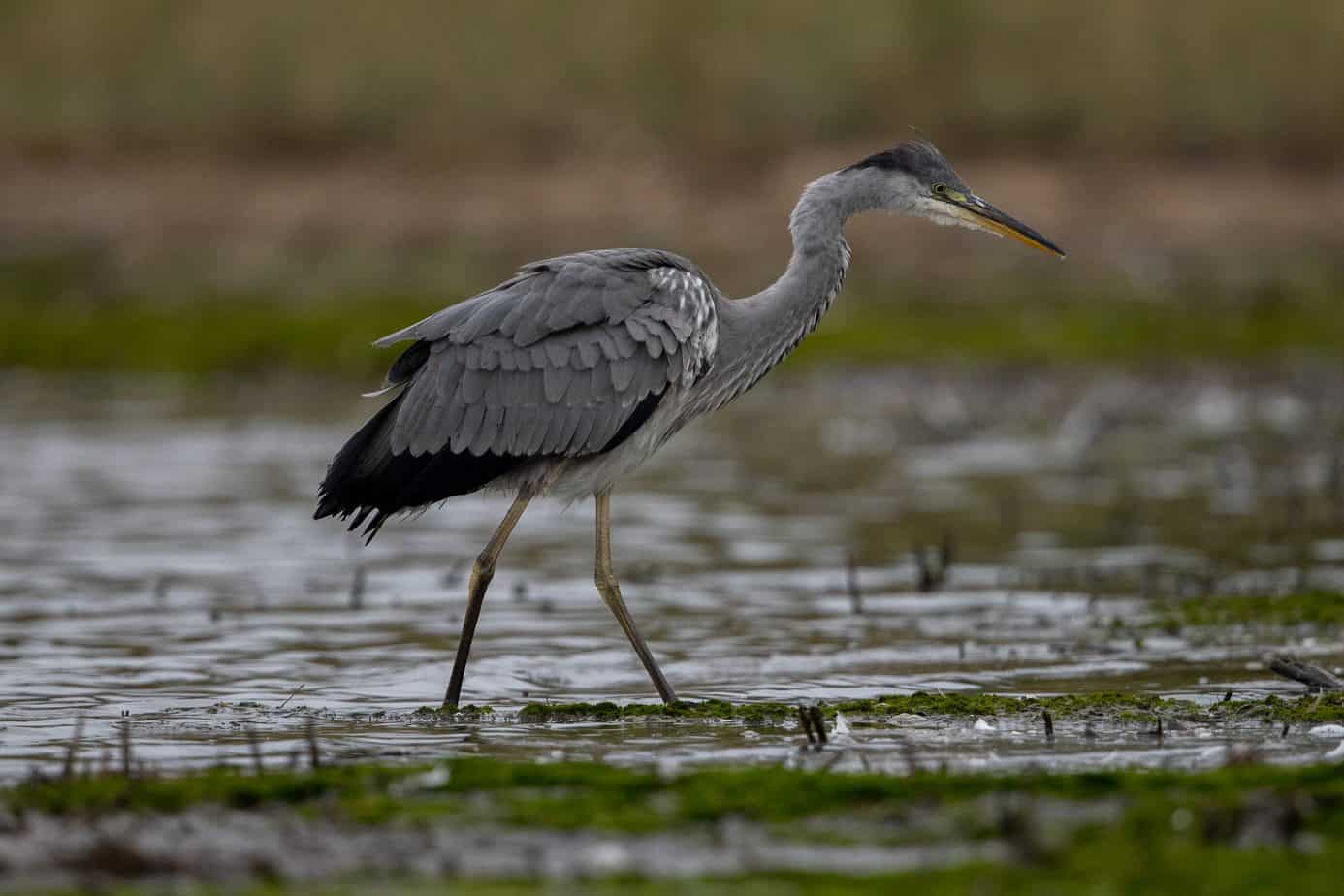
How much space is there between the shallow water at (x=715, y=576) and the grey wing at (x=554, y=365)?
4.02ft

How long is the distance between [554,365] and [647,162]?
30.6 meters

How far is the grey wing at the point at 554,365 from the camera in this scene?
371 inches

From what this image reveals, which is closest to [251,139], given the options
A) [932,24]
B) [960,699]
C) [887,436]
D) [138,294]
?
[138,294]

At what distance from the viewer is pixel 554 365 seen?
9.47 metres

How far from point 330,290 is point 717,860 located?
27.2m

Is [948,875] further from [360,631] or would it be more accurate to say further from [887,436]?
[887,436]

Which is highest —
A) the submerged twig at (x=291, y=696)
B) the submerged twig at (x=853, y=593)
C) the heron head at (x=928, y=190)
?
the heron head at (x=928, y=190)

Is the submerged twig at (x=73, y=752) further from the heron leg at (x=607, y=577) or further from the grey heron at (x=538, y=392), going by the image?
the heron leg at (x=607, y=577)

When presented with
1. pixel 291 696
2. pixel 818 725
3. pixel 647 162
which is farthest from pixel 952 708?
pixel 647 162

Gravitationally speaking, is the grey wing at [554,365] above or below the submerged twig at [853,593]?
above

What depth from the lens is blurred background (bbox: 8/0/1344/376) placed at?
2962 cm

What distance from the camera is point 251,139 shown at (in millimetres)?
42125

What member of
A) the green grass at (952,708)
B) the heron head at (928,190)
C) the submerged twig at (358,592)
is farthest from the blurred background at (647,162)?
the green grass at (952,708)

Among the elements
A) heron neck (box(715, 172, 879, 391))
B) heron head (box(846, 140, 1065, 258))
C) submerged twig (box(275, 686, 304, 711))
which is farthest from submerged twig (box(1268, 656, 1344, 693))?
submerged twig (box(275, 686, 304, 711))
